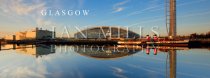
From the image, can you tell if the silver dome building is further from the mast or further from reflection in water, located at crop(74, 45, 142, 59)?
reflection in water, located at crop(74, 45, 142, 59)

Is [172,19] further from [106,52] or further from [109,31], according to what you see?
[109,31]

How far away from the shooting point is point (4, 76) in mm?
13062

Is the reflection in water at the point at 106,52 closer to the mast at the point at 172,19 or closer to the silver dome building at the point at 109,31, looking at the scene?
the mast at the point at 172,19

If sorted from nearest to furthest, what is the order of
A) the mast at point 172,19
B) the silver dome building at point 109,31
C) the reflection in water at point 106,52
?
the reflection in water at point 106,52
the mast at point 172,19
the silver dome building at point 109,31

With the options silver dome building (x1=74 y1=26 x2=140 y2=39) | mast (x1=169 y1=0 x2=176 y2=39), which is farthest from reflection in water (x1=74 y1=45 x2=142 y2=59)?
silver dome building (x1=74 y1=26 x2=140 y2=39)

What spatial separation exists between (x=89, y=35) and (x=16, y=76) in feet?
606

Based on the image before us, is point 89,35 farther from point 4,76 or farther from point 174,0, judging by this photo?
point 4,76

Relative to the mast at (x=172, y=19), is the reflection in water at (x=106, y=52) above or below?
below

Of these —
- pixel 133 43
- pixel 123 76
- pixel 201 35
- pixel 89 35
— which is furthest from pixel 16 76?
pixel 89 35

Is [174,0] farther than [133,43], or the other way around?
[133,43]

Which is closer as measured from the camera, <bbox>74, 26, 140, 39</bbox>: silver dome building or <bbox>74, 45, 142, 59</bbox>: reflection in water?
<bbox>74, 45, 142, 59</bbox>: reflection in water

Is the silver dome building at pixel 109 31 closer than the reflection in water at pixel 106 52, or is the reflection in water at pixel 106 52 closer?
the reflection in water at pixel 106 52

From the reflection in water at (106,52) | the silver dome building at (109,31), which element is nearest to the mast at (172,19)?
the reflection in water at (106,52)

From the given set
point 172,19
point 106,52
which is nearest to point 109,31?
point 172,19
